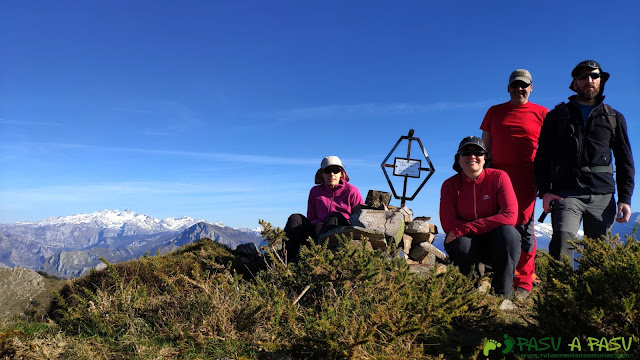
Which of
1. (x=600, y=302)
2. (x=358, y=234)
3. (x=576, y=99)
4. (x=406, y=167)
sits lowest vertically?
(x=600, y=302)

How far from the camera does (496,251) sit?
5613mm

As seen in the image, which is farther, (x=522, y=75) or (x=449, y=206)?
(x=522, y=75)

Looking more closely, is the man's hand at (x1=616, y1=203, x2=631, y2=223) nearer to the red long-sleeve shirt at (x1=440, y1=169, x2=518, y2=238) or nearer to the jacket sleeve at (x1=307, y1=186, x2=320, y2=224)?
the red long-sleeve shirt at (x1=440, y1=169, x2=518, y2=238)

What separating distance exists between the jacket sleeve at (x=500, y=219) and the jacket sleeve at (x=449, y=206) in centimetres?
21

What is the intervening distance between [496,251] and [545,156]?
1.60 metres

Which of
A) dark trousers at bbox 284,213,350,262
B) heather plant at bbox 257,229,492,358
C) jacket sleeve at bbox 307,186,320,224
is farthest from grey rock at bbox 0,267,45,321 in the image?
jacket sleeve at bbox 307,186,320,224

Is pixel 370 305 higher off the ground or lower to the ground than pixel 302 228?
lower

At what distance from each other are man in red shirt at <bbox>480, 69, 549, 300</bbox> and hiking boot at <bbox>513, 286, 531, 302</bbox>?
66mm

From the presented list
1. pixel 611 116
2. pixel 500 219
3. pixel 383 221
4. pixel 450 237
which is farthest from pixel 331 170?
pixel 611 116

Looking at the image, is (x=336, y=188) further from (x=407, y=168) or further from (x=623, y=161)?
(x=623, y=161)

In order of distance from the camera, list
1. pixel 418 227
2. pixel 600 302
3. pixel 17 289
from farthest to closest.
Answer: pixel 418 227
pixel 17 289
pixel 600 302

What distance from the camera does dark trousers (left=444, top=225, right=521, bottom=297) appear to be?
5535 mm

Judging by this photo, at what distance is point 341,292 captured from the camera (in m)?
4.74

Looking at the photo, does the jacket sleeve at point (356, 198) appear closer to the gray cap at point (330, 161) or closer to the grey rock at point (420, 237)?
the gray cap at point (330, 161)
